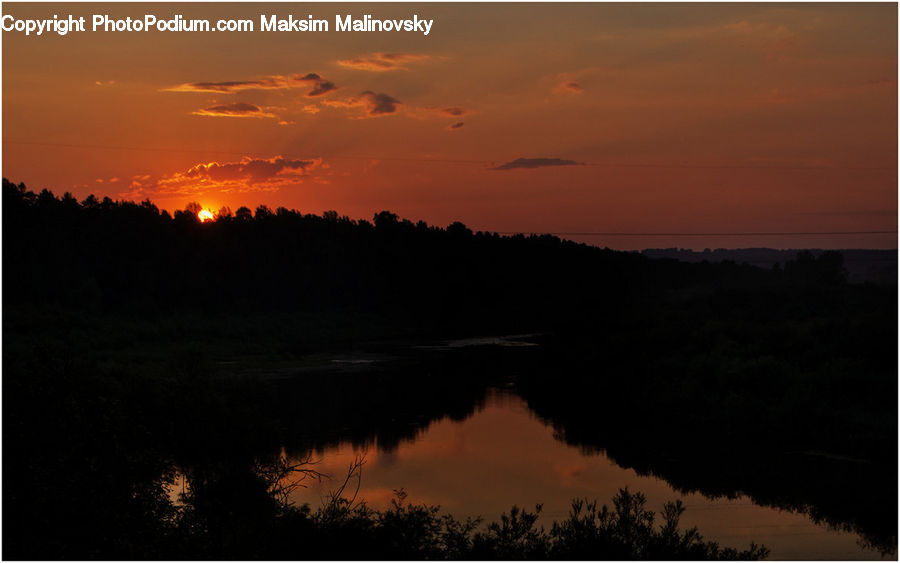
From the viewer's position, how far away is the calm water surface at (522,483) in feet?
72.1

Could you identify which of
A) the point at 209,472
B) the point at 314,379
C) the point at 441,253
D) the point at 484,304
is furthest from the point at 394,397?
the point at 441,253

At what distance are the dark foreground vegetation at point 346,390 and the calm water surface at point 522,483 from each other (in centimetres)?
101

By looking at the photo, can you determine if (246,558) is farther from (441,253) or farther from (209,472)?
(441,253)

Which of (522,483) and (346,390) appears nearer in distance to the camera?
(522,483)

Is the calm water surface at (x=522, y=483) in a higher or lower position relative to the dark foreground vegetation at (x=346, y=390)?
lower

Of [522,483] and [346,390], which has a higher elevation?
[346,390]

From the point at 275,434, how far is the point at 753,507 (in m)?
13.2

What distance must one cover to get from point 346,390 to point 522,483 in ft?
59.2

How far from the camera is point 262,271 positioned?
94.6m

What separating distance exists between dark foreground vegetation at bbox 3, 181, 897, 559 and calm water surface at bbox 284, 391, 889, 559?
3.32 feet

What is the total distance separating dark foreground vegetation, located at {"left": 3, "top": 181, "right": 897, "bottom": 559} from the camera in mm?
16234

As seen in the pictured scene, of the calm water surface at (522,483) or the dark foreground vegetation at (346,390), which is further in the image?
the calm water surface at (522,483)

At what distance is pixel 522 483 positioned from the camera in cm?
2712

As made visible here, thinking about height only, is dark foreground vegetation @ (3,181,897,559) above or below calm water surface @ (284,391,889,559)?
above
